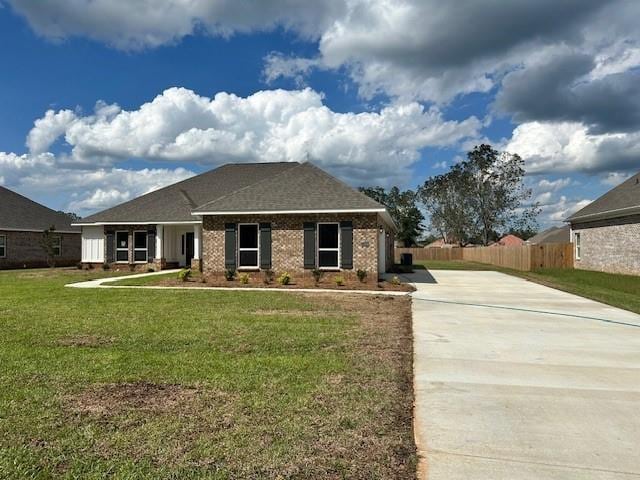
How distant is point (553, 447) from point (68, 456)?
138 inches

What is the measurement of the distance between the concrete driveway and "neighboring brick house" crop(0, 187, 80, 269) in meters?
28.1

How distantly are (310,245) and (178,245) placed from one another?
1091cm

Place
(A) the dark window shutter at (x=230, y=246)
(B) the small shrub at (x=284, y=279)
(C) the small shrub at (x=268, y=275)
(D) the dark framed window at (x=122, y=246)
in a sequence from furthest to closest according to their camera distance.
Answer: (D) the dark framed window at (x=122, y=246) < (A) the dark window shutter at (x=230, y=246) < (C) the small shrub at (x=268, y=275) < (B) the small shrub at (x=284, y=279)

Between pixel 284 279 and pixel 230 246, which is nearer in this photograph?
pixel 284 279

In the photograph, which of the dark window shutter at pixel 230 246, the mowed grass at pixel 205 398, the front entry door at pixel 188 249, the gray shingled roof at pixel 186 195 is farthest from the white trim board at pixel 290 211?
the front entry door at pixel 188 249

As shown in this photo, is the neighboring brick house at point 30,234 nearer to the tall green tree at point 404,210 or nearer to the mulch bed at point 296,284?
the mulch bed at point 296,284

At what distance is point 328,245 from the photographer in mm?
18188

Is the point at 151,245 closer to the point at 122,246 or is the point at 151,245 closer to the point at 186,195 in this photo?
the point at 122,246

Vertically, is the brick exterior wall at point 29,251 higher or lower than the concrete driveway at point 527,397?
higher

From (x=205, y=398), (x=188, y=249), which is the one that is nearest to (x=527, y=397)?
(x=205, y=398)

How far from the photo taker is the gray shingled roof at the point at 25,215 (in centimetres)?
2972

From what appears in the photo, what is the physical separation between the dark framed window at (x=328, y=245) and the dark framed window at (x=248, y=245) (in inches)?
97.1

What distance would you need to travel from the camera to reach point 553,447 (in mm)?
3684

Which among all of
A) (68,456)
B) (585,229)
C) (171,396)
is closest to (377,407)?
(171,396)
